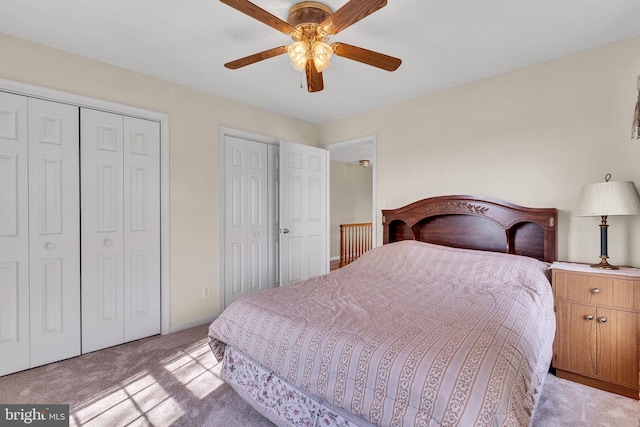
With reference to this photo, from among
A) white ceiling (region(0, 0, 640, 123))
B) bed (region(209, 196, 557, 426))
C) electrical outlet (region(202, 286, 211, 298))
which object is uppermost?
white ceiling (region(0, 0, 640, 123))

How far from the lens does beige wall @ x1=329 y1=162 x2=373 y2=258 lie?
714 centimetres

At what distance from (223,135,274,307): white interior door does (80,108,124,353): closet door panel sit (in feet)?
3.35

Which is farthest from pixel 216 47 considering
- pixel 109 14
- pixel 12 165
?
pixel 12 165

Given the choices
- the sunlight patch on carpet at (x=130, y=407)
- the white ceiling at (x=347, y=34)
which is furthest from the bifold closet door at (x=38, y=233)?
the sunlight patch on carpet at (x=130, y=407)

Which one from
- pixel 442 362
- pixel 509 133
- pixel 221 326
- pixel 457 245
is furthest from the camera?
pixel 457 245

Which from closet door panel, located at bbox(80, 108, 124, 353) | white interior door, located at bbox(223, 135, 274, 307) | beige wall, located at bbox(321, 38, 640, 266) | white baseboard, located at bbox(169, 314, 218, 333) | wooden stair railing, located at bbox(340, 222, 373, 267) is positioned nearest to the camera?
beige wall, located at bbox(321, 38, 640, 266)

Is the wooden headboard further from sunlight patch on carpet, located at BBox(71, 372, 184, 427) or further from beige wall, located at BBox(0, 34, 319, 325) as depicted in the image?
sunlight patch on carpet, located at BBox(71, 372, 184, 427)

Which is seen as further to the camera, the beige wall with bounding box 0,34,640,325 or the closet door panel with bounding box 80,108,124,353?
the closet door panel with bounding box 80,108,124,353

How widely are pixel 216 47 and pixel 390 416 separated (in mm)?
2590

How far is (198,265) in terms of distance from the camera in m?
3.13

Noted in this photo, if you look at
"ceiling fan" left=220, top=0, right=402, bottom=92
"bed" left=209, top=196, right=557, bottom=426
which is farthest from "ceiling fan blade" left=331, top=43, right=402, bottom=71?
"bed" left=209, top=196, right=557, bottom=426

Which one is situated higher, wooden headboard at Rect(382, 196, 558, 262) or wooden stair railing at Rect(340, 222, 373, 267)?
wooden headboard at Rect(382, 196, 558, 262)

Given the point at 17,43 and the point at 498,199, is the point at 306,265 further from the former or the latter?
the point at 17,43

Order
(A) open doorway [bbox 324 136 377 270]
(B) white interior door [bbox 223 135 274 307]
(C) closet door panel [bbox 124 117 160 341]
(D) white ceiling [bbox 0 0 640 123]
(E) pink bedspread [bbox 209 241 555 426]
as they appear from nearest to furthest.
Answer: (E) pink bedspread [bbox 209 241 555 426], (D) white ceiling [bbox 0 0 640 123], (C) closet door panel [bbox 124 117 160 341], (B) white interior door [bbox 223 135 274 307], (A) open doorway [bbox 324 136 377 270]
